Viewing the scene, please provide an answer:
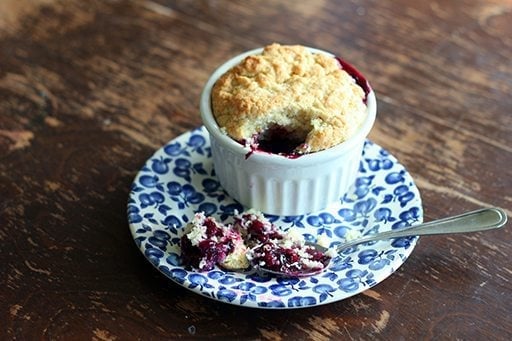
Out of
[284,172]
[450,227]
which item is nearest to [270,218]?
[284,172]

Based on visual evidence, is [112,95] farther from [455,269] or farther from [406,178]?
[455,269]

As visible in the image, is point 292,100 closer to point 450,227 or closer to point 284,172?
point 284,172

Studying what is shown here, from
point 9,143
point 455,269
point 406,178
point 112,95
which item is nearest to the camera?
point 455,269

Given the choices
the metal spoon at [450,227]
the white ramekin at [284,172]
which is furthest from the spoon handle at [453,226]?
the white ramekin at [284,172]

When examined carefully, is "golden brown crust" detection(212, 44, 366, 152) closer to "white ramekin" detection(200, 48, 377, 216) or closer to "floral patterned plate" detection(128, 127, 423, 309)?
"white ramekin" detection(200, 48, 377, 216)

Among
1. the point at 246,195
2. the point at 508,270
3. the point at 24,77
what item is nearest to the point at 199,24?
the point at 24,77

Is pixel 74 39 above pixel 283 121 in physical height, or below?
below
